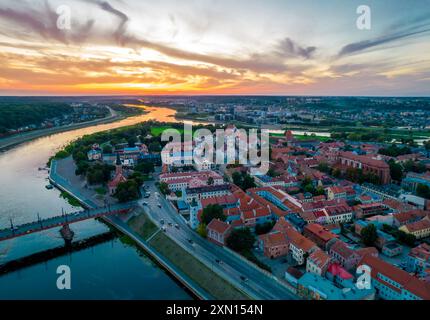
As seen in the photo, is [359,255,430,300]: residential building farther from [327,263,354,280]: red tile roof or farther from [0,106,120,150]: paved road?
[0,106,120,150]: paved road

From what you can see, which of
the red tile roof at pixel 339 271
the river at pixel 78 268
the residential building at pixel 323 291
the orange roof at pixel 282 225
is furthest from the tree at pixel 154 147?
the residential building at pixel 323 291

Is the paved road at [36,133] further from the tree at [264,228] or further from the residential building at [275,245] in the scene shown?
the residential building at [275,245]

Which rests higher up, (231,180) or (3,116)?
(3,116)

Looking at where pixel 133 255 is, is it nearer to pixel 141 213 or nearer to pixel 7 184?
pixel 141 213

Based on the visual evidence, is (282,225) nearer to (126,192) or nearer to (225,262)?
(225,262)

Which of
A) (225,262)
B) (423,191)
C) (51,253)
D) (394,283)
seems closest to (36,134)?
(51,253)
